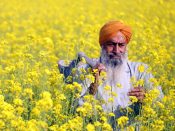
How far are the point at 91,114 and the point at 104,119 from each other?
231 mm

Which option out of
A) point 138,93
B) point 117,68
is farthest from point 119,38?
point 138,93

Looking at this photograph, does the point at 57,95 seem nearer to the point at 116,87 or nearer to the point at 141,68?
the point at 116,87

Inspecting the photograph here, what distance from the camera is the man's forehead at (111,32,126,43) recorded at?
16.4 feet

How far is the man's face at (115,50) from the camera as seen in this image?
197 inches

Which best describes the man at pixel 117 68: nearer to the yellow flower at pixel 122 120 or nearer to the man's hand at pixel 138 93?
the man's hand at pixel 138 93

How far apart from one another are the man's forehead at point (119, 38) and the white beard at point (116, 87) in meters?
0.19

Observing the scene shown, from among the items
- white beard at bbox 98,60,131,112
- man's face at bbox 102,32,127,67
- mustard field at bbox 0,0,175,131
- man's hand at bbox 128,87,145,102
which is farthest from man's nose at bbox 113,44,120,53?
man's hand at bbox 128,87,145,102

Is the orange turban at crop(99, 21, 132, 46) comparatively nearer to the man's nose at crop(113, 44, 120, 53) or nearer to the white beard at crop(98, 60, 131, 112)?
the man's nose at crop(113, 44, 120, 53)

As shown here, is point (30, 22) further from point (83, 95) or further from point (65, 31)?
point (83, 95)

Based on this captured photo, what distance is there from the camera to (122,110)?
15.5 feet

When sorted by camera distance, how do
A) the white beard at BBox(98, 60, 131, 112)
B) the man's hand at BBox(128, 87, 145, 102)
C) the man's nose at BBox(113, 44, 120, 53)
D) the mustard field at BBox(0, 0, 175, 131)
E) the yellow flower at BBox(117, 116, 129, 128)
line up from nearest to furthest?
the mustard field at BBox(0, 0, 175, 131) → the yellow flower at BBox(117, 116, 129, 128) → the man's hand at BBox(128, 87, 145, 102) → the white beard at BBox(98, 60, 131, 112) → the man's nose at BBox(113, 44, 120, 53)

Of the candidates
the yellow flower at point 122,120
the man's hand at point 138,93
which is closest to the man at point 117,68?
the man's hand at point 138,93

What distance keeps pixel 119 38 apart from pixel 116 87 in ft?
1.24

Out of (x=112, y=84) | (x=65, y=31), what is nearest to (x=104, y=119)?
(x=112, y=84)
